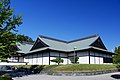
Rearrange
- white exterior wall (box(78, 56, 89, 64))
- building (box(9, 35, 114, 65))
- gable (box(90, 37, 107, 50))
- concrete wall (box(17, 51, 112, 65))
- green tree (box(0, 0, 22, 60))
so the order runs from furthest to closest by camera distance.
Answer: gable (box(90, 37, 107, 50)) < concrete wall (box(17, 51, 112, 65)) < building (box(9, 35, 114, 65)) < white exterior wall (box(78, 56, 89, 64)) < green tree (box(0, 0, 22, 60))

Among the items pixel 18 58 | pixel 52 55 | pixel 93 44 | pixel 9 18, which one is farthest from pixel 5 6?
pixel 18 58

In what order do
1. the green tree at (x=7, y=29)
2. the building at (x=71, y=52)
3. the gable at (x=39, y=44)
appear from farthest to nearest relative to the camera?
the gable at (x=39, y=44)
the building at (x=71, y=52)
the green tree at (x=7, y=29)

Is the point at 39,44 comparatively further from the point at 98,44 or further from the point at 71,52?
the point at 98,44

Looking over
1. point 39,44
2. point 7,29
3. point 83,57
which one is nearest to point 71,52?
point 83,57

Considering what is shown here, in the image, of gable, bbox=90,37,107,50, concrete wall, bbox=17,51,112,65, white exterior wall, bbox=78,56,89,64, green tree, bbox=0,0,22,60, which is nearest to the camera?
green tree, bbox=0,0,22,60

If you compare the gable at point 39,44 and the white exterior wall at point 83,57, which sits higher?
the gable at point 39,44

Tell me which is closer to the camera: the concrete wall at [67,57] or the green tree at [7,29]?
the green tree at [7,29]

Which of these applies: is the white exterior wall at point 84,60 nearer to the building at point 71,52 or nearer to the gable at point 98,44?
the building at point 71,52

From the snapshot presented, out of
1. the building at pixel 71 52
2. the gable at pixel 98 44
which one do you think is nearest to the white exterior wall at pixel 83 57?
the building at pixel 71 52

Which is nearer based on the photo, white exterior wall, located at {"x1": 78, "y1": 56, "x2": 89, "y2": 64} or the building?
white exterior wall, located at {"x1": 78, "y1": 56, "x2": 89, "y2": 64}

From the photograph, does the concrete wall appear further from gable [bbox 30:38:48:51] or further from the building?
gable [bbox 30:38:48:51]

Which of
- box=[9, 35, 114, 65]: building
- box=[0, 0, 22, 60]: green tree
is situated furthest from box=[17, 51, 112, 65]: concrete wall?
box=[0, 0, 22, 60]: green tree

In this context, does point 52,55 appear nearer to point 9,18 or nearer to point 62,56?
point 62,56

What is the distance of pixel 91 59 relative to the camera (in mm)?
33844
